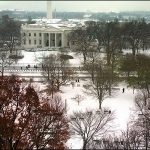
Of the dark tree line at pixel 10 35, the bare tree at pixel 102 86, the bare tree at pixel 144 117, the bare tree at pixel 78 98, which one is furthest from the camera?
the dark tree line at pixel 10 35

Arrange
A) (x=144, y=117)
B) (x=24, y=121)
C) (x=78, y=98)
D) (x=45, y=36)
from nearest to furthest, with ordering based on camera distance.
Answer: (x=24, y=121) → (x=144, y=117) → (x=78, y=98) → (x=45, y=36)

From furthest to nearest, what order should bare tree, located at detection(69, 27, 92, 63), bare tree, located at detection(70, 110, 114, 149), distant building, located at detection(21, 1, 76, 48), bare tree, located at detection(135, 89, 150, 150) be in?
distant building, located at detection(21, 1, 76, 48) → bare tree, located at detection(69, 27, 92, 63) → bare tree, located at detection(70, 110, 114, 149) → bare tree, located at detection(135, 89, 150, 150)

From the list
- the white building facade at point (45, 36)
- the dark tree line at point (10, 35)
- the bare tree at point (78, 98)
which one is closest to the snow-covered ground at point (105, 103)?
the bare tree at point (78, 98)

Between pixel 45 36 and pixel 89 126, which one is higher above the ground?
pixel 89 126

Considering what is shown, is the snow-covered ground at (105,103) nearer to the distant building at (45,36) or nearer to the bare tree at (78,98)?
the bare tree at (78,98)

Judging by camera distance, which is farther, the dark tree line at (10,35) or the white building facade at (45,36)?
the white building facade at (45,36)

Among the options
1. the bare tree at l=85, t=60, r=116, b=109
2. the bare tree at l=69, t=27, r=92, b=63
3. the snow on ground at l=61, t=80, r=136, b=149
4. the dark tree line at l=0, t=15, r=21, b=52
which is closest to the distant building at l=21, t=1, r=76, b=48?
the dark tree line at l=0, t=15, r=21, b=52

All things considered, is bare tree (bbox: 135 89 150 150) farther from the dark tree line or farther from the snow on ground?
the dark tree line

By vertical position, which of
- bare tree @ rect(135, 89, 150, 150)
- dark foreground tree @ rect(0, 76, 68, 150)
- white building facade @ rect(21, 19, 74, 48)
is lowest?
white building facade @ rect(21, 19, 74, 48)

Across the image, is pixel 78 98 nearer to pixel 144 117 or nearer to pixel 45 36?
pixel 144 117

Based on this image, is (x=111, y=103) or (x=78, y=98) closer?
(x=78, y=98)

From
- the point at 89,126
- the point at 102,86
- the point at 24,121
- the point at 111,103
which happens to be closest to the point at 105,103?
the point at 111,103
